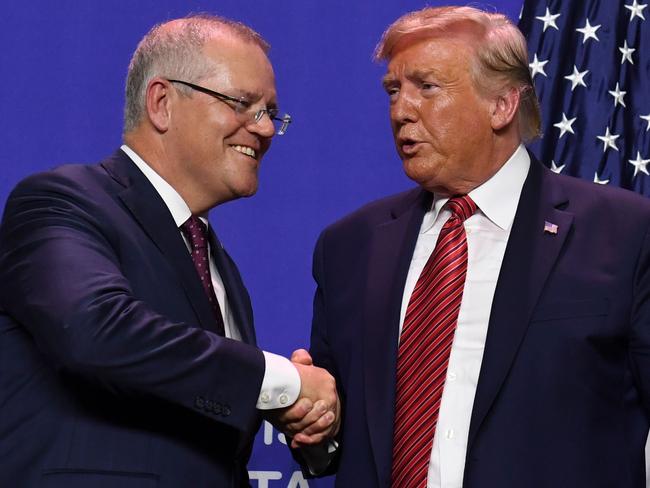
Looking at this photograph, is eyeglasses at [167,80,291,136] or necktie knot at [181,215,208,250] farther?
eyeglasses at [167,80,291,136]

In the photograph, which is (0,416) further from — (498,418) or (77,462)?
(498,418)

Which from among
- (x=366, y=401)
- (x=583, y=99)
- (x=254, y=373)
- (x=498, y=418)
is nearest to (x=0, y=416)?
(x=254, y=373)

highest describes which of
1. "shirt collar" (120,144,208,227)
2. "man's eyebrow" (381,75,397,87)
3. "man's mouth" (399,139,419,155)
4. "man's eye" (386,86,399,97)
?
"man's eyebrow" (381,75,397,87)

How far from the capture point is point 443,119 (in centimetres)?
248

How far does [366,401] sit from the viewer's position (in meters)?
2.34

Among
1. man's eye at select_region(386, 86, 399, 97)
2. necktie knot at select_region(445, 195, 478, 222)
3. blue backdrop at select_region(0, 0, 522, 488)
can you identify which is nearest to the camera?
necktie knot at select_region(445, 195, 478, 222)

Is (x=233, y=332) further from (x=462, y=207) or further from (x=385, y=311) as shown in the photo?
(x=462, y=207)

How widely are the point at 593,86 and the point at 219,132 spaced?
5.51ft

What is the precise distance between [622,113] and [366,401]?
1.79m

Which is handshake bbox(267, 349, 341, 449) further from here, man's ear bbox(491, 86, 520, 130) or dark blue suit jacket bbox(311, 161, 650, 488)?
man's ear bbox(491, 86, 520, 130)

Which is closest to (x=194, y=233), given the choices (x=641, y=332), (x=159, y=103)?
(x=159, y=103)

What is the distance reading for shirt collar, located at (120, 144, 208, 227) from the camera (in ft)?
7.88

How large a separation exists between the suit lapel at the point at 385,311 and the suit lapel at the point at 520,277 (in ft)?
0.71

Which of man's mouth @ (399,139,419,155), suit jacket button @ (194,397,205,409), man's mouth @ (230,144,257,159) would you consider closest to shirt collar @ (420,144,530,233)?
man's mouth @ (399,139,419,155)
